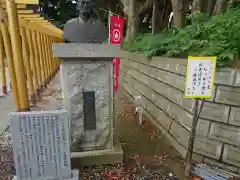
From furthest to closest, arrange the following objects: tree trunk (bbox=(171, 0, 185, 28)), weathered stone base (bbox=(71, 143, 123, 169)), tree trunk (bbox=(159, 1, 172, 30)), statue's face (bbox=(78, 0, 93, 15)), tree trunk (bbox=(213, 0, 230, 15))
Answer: tree trunk (bbox=(159, 1, 172, 30)) → tree trunk (bbox=(171, 0, 185, 28)) → tree trunk (bbox=(213, 0, 230, 15)) → weathered stone base (bbox=(71, 143, 123, 169)) → statue's face (bbox=(78, 0, 93, 15))

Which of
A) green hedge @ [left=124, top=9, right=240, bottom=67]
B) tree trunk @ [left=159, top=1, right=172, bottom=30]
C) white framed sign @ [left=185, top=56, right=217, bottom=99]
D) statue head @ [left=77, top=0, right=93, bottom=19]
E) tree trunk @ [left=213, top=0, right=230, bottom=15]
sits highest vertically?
tree trunk @ [left=159, top=1, right=172, bottom=30]

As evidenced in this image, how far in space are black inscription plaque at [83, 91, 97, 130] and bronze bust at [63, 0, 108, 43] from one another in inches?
32.7

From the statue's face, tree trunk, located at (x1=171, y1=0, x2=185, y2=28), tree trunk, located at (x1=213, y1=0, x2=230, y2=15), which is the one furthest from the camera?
tree trunk, located at (x1=171, y1=0, x2=185, y2=28)

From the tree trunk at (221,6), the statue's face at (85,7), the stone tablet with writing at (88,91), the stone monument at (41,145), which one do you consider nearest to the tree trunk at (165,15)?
the tree trunk at (221,6)

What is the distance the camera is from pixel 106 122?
3379 millimetres

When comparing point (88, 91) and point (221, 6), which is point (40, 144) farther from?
point (221, 6)

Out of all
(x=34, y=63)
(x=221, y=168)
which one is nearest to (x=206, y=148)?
(x=221, y=168)

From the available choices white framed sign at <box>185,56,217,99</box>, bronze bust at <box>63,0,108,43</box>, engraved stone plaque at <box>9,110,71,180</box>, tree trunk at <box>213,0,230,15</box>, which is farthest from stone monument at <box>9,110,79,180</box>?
tree trunk at <box>213,0,230,15</box>

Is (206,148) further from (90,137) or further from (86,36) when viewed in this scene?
(86,36)

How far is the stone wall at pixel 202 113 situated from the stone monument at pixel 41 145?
2.08m

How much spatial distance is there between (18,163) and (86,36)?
6.55 feet

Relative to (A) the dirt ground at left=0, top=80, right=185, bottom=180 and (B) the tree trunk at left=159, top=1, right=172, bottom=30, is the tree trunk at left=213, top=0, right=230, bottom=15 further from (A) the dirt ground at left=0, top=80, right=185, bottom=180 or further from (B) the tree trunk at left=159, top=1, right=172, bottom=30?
(B) the tree trunk at left=159, top=1, right=172, bottom=30

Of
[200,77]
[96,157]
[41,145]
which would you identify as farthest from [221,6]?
[41,145]

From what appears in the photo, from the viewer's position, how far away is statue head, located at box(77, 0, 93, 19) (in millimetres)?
3137
